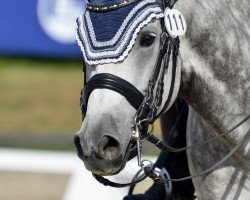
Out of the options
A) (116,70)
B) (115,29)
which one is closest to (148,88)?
(116,70)

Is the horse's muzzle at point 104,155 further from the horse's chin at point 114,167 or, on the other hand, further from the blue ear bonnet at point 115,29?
the blue ear bonnet at point 115,29

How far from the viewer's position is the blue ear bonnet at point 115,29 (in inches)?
138

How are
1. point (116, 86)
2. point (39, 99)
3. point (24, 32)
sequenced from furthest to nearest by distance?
1. point (24, 32)
2. point (39, 99)
3. point (116, 86)

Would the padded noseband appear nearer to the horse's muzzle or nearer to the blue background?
the horse's muzzle

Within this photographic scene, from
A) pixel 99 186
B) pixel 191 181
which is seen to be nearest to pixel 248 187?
pixel 191 181

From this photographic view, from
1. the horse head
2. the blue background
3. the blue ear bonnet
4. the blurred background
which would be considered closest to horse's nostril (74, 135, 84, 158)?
the horse head

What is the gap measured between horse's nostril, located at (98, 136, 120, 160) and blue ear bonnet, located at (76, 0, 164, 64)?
31 centimetres

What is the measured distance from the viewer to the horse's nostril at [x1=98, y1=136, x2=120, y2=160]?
11.4ft

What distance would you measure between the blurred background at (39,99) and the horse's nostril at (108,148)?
4080mm

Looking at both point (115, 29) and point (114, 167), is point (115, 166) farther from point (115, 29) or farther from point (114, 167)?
point (115, 29)

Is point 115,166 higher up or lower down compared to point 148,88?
lower down

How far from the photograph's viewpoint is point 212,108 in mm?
3871

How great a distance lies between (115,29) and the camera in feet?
11.6

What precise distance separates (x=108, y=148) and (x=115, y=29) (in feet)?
1.51
